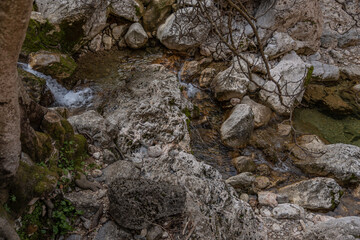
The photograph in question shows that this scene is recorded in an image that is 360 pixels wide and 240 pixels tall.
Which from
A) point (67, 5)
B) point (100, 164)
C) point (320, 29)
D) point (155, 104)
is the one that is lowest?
point (100, 164)

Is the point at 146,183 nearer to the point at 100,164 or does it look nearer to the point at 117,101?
the point at 100,164

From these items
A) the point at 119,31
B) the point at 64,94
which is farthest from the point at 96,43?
the point at 64,94

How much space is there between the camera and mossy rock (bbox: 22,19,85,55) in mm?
5655

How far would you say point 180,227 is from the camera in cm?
247

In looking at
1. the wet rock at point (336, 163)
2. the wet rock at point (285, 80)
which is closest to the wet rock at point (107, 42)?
the wet rock at point (285, 80)

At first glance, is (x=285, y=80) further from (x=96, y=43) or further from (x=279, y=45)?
(x=96, y=43)

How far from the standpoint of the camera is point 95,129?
3449 mm

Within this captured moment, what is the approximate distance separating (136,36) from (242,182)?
5112mm

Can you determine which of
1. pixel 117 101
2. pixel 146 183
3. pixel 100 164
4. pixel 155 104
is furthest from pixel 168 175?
pixel 117 101

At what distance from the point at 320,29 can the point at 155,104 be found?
7560 mm

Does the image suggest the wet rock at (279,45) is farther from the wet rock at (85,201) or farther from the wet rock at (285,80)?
the wet rock at (85,201)

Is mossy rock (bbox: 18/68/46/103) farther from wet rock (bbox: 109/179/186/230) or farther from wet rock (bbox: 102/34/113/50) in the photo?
wet rock (bbox: 109/179/186/230)

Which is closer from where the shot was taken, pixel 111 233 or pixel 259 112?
pixel 111 233

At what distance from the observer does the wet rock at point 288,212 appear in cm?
385
